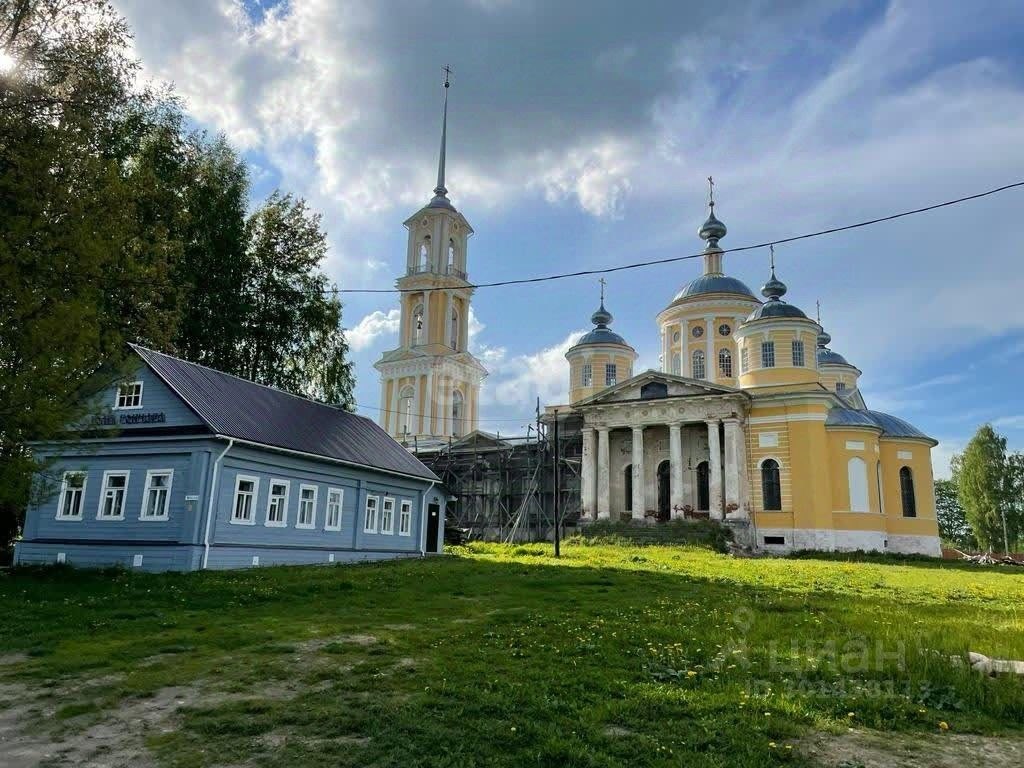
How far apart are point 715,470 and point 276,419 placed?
2423 centimetres

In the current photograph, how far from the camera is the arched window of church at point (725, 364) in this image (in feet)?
154

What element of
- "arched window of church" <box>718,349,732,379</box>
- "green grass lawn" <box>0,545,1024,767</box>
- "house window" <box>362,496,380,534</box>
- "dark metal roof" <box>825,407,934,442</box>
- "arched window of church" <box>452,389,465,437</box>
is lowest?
"green grass lawn" <box>0,545,1024,767</box>

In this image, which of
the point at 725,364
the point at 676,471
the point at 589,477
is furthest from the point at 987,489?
the point at 589,477

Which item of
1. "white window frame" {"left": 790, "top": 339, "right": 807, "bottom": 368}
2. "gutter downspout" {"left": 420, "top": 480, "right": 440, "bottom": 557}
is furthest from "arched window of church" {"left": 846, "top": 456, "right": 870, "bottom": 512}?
"gutter downspout" {"left": 420, "top": 480, "right": 440, "bottom": 557}

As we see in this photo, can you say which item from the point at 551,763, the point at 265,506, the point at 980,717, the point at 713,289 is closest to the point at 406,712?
the point at 551,763

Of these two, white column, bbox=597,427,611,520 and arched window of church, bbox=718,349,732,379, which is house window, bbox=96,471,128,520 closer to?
white column, bbox=597,427,611,520

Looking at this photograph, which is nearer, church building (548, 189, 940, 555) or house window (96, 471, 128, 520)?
house window (96, 471, 128, 520)

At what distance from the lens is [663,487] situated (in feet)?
139

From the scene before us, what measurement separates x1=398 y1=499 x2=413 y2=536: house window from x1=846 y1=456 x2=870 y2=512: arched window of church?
22606 mm

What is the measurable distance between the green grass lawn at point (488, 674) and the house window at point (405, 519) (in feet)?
38.3

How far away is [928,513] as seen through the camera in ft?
126

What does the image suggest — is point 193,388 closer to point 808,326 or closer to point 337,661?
point 337,661

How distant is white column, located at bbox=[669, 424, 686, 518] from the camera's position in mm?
39000

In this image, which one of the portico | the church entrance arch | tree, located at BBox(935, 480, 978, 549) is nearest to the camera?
the portico
